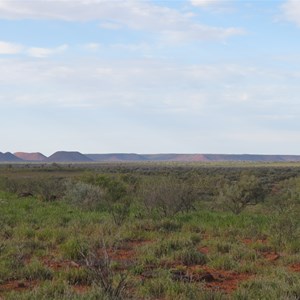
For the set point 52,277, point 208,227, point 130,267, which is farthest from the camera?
point 208,227

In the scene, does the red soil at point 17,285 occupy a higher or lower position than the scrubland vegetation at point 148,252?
lower

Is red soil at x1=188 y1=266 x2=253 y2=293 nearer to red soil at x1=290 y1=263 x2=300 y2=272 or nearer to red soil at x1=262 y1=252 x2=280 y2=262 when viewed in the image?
red soil at x1=290 y1=263 x2=300 y2=272

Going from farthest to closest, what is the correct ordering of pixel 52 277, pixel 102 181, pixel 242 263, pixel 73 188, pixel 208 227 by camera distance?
1. pixel 102 181
2. pixel 73 188
3. pixel 208 227
4. pixel 242 263
5. pixel 52 277

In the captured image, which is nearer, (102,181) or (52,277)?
(52,277)

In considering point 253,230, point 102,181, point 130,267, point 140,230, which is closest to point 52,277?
point 130,267

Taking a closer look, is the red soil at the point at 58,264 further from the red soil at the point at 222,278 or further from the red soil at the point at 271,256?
the red soil at the point at 271,256

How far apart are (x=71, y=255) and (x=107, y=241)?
164cm

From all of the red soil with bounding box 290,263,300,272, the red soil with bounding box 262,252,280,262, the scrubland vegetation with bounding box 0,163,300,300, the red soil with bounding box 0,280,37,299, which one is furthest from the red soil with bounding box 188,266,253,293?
the red soil with bounding box 0,280,37,299

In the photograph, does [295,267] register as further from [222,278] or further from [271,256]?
[222,278]

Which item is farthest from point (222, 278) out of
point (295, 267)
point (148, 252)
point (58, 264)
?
point (58, 264)

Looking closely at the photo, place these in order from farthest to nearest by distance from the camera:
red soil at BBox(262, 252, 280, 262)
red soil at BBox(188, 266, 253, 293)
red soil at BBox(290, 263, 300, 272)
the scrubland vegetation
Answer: red soil at BBox(262, 252, 280, 262) < red soil at BBox(290, 263, 300, 272) < red soil at BBox(188, 266, 253, 293) < the scrubland vegetation

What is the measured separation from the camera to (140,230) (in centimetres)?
1345

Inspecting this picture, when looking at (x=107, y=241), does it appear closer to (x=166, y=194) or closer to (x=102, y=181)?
(x=166, y=194)

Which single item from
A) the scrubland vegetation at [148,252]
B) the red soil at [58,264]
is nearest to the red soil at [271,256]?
the scrubland vegetation at [148,252]
